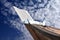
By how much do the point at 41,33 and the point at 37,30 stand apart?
354 millimetres

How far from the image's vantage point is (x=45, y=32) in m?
9.80

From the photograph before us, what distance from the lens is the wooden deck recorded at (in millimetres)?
9402

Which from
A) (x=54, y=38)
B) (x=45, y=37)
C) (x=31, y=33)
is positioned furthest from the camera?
(x=31, y=33)

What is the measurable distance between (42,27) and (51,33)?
1114mm

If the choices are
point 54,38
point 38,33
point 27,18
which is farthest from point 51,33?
point 27,18

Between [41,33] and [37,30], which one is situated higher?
[37,30]

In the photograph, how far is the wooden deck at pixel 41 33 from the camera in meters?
9.40

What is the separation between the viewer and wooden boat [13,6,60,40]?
31.1 feet

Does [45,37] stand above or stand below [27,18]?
below

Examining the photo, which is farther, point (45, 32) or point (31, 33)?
point (31, 33)

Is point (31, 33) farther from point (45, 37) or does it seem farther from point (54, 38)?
point (54, 38)

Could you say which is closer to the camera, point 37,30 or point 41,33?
point 41,33

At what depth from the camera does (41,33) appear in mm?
10000

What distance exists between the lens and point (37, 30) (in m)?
10.2
